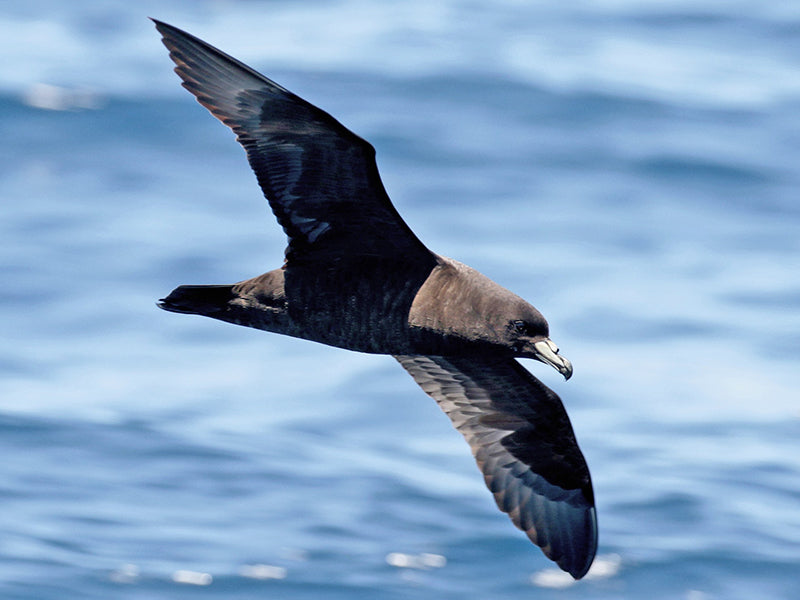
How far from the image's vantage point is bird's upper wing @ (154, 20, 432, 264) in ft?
20.2

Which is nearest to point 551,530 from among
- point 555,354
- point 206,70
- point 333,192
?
point 555,354

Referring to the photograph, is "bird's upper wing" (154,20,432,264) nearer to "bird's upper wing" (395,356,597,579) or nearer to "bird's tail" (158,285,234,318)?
"bird's tail" (158,285,234,318)

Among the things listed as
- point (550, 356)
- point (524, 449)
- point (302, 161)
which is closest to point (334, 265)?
point (302, 161)

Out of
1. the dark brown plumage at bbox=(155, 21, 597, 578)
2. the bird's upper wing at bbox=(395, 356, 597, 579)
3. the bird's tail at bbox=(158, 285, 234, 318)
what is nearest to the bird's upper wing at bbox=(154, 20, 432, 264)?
the dark brown plumage at bbox=(155, 21, 597, 578)

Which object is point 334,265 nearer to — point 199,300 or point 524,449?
point 199,300

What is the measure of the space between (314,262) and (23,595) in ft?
37.8

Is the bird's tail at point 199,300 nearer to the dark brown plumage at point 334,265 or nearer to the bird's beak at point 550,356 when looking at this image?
the dark brown plumage at point 334,265

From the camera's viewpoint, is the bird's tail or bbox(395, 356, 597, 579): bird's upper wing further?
bbox(395, 356, 597, 579): bird's upper wing

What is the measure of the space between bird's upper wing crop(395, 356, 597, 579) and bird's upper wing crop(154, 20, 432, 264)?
1.49 meters

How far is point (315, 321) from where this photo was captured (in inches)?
259

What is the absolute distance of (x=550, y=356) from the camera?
250 inches

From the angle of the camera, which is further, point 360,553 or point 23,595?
point 360,553

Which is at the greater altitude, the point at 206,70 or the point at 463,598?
the point at 206,70

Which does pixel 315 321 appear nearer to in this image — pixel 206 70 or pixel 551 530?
pixel 206 70
